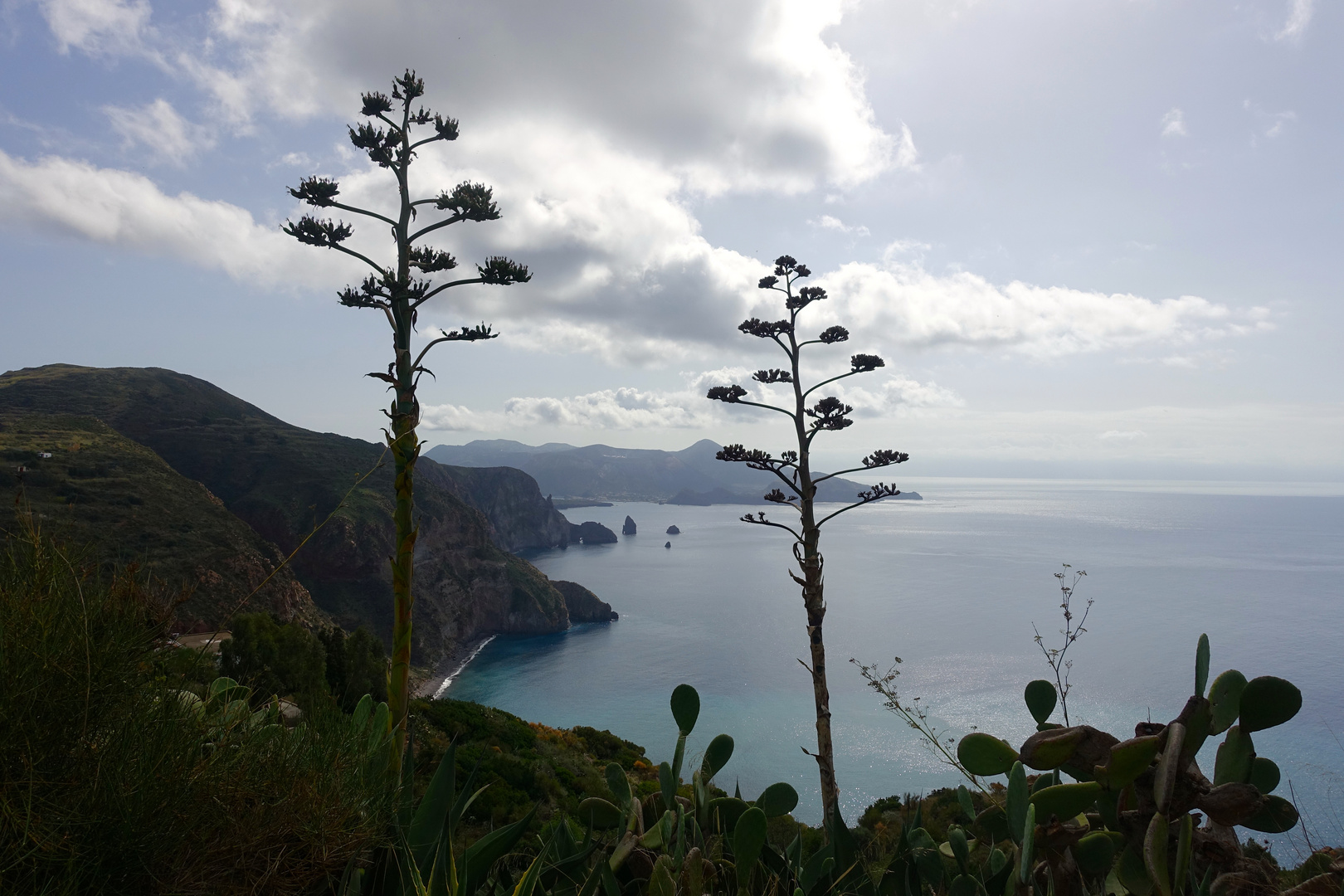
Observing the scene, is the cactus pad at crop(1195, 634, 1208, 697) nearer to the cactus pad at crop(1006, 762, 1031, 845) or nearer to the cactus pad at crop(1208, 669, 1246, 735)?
the cactus pad at crop(1208, 669, 1246, 735)

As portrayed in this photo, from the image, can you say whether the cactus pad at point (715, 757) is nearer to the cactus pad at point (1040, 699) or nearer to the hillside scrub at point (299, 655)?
the cactus pad at point (1040, 699)

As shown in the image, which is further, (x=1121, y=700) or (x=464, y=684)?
(x=464, y=684)

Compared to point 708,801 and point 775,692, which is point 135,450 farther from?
point 708,801

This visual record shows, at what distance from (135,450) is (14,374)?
63256 millimetres

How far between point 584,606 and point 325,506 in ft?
119

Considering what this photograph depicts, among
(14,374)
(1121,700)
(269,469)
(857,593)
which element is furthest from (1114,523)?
(14,374)

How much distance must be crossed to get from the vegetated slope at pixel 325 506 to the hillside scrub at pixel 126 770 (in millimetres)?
65835

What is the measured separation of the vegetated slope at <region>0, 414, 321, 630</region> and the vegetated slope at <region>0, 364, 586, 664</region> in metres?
14.9

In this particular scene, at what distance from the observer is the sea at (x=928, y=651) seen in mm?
44000

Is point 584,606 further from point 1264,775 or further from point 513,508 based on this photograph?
point 1264,775

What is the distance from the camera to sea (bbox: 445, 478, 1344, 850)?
1732 inches

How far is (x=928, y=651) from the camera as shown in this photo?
62.1 m

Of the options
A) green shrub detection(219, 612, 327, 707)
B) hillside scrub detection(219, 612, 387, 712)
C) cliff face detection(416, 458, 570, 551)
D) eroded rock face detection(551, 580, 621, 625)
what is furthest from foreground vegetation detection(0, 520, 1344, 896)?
cliff face detection(416, 458, 570, 551)

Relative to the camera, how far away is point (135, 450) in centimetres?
5178
